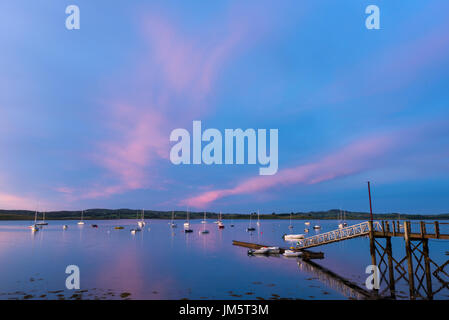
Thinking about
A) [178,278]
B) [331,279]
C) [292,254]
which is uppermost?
[292,254]

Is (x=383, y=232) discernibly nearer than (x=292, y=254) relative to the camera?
Yes

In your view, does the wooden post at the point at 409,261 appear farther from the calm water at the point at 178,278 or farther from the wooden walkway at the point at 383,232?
the calm water at the point at 178,278

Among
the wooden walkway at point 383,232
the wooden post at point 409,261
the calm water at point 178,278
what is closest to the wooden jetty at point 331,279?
the calm water at point 178,278

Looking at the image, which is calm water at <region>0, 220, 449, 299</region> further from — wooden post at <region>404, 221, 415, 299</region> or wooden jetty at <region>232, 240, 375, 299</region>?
wooden post at <region>404, 221, 415, 299</region>

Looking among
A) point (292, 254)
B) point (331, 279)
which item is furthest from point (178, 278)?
point (292, 254)

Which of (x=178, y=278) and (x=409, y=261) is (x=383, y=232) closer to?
(x=409, y=261)

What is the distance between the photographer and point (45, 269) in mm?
44281

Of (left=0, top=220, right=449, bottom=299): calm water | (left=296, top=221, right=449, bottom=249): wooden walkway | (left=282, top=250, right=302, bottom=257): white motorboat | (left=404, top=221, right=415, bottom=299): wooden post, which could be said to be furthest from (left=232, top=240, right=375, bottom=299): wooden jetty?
(left=404, top=221, right=415, bottom=299): wooden post

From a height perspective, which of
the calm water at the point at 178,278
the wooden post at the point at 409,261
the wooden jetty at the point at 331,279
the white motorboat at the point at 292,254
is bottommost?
the calm water at the point at 178,278

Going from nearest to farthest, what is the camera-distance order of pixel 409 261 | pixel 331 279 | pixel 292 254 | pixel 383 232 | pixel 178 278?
pixel 409 261 < pixel 383 232 < pixel 331 279 < pixel 178 278 < pixel 292 254

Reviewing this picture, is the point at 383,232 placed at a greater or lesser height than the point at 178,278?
greater

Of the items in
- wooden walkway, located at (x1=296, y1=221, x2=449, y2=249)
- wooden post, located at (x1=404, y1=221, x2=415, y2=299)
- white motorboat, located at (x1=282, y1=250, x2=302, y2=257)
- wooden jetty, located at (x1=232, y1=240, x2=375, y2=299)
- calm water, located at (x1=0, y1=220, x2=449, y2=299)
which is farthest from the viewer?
white motorboat, located at (x1=282, y1=250, x2=302, y2=257)
